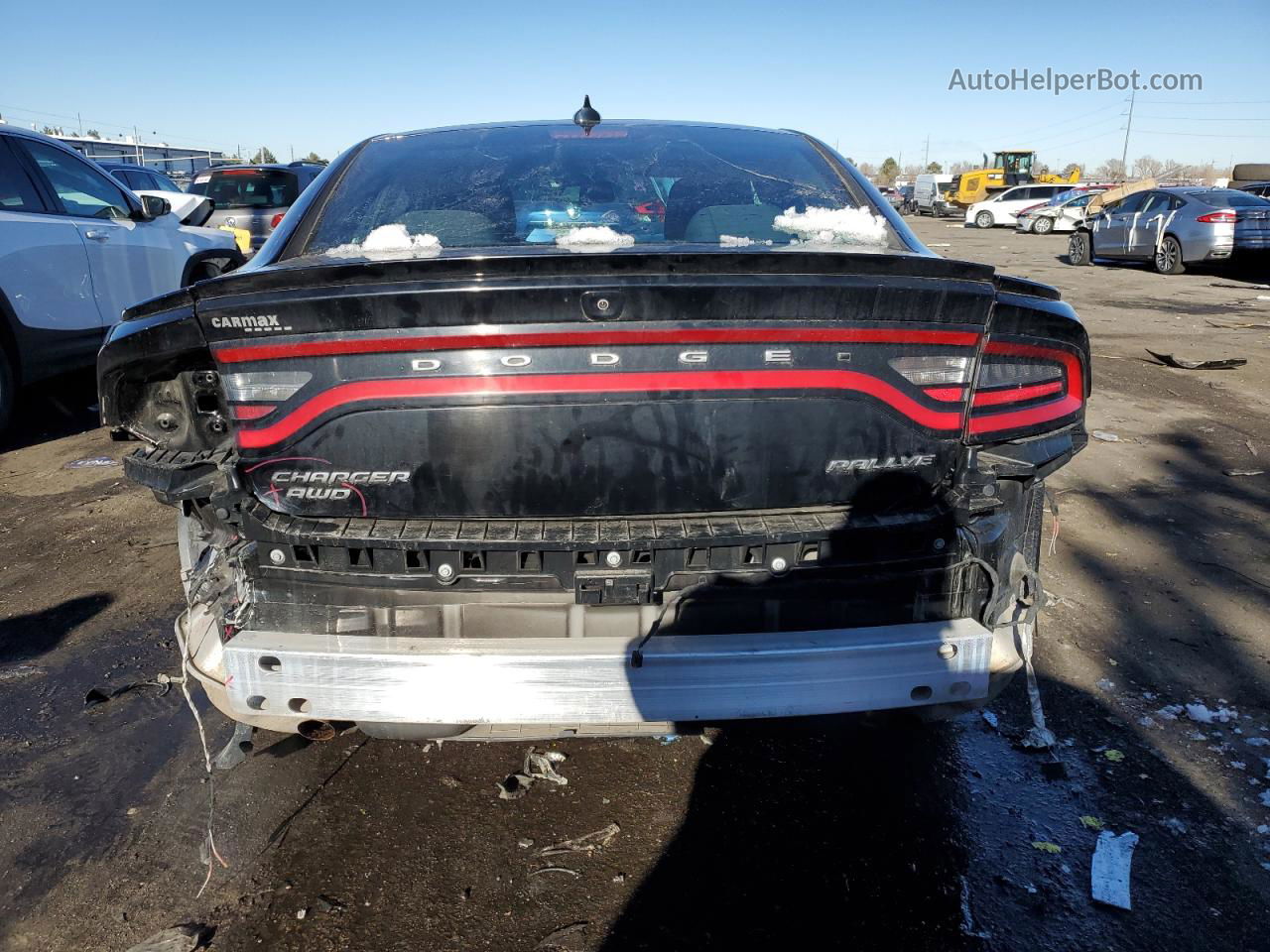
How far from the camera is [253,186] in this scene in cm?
1223

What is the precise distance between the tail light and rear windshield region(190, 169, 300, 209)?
39.2ft

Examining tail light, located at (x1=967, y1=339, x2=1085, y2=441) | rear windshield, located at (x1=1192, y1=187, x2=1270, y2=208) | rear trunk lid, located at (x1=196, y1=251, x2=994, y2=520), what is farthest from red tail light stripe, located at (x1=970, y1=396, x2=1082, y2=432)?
rear windshield, located at (x1=1192, y1=187, x2=1270, y2=208)

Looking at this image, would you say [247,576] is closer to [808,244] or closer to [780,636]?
[780,636]

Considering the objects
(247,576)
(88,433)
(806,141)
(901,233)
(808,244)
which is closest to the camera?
(247,576)

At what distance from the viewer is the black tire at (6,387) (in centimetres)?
579

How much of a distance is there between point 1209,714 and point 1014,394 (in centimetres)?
160

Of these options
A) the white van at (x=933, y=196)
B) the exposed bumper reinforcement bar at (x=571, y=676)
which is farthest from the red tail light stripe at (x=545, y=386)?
the white van at (x=933, y=196)

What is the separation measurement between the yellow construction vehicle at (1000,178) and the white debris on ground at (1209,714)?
142ft

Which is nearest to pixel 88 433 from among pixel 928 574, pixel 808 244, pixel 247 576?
pixel 247 576

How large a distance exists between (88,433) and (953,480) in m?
6.41

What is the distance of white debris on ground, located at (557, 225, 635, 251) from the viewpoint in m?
2.45

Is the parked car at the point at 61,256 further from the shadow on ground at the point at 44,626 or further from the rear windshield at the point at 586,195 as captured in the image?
the rear windshield at the point at 586,195

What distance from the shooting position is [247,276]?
1938 millimetres

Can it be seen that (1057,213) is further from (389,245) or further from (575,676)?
(575,676)
